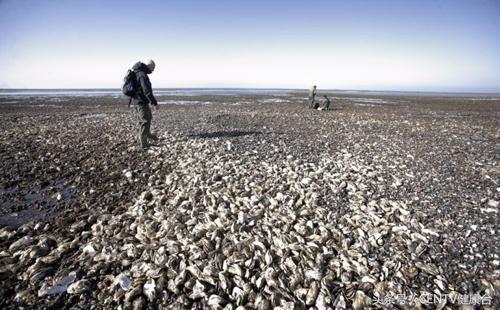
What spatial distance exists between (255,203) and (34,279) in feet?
14.3

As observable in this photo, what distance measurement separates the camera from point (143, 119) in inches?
387

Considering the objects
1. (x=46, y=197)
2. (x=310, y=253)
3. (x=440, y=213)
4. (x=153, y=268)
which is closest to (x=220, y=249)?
(x=153, y=268)

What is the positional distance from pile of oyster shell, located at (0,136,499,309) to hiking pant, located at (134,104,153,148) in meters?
3.58

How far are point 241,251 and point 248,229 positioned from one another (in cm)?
70

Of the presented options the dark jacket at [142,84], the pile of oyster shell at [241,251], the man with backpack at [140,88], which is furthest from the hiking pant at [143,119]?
the pile of oyster shell at [241,251]

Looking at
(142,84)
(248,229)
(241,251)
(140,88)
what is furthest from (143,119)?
(241,251)

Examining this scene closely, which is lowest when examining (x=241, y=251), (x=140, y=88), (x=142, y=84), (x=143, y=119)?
(x=241, y=251)

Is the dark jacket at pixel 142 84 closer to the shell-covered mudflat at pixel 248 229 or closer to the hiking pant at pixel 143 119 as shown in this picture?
the hiking pant at pixel 143 119

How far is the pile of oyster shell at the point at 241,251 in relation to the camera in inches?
154

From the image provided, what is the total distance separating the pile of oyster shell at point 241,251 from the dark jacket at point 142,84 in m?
3.69

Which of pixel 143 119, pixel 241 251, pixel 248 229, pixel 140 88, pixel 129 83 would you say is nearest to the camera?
pixel 241 251

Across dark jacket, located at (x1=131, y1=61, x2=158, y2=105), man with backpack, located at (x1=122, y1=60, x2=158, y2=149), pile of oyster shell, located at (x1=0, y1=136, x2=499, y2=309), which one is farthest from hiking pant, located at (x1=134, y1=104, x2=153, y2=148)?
pile of oyster shell, located at (x1=0, y1=136, x2=499, y2=309)

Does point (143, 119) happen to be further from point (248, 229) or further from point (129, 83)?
point (248, 229)

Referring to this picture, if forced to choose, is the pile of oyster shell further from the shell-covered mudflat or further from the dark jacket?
the dark jacket
